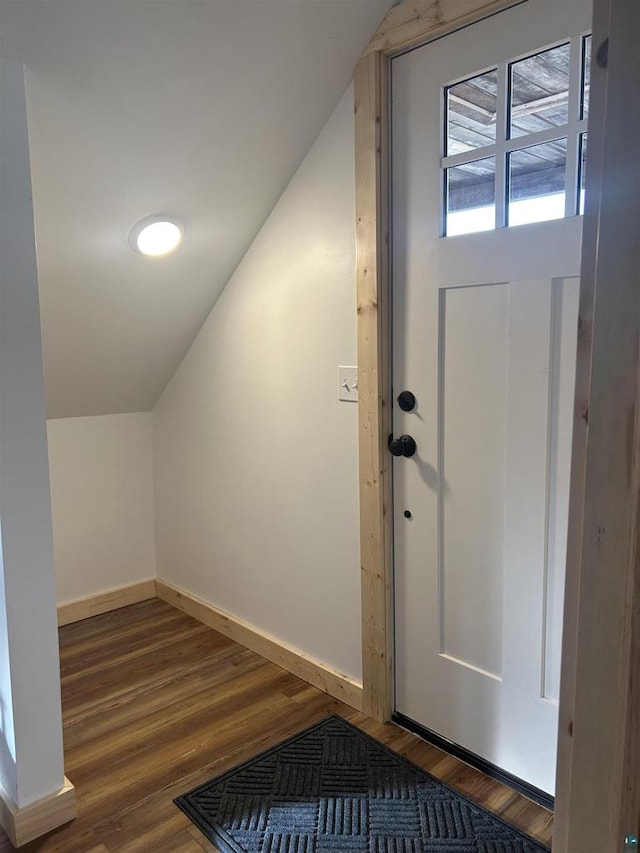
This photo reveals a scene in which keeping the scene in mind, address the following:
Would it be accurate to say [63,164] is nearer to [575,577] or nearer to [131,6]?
[131,6]

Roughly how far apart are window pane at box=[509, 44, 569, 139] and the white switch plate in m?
0.83

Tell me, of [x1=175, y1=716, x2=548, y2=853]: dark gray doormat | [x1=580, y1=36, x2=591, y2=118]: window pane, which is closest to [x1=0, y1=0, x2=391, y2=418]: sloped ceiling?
[x1=580, y1=36, x2=591, y2=118]: window pane

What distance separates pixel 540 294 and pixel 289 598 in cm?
148

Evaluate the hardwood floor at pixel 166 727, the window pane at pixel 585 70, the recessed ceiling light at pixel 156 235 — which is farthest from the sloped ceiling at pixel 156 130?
the hardwood floor at pixel 166 727

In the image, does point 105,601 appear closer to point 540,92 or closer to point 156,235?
point 156,235

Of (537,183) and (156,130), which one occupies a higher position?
(156,130)

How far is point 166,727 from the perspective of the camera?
2.23 m

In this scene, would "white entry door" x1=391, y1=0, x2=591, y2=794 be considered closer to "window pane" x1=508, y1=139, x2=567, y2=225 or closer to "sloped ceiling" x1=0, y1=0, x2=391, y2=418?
"window pane" x1=508, y1=139, x2=567, y2=225

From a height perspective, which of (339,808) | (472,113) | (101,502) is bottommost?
(339,808)

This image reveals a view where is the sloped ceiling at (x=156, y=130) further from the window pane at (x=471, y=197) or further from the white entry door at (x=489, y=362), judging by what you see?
the window pane at (x=471, y=197)

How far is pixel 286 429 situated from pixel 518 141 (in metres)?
1.23

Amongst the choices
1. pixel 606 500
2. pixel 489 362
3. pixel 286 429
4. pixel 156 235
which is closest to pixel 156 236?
pixel 156 235

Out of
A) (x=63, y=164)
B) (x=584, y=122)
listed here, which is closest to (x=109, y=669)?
(x=63, y=164)

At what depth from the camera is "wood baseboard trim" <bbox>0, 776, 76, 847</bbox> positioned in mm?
1727
